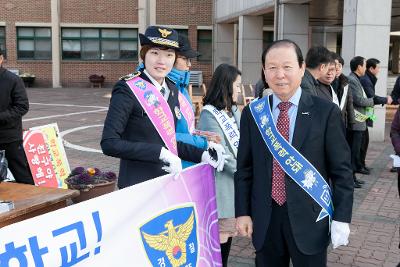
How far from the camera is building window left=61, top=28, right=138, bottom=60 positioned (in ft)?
98.3

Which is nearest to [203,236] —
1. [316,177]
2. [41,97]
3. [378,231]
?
[316,177]

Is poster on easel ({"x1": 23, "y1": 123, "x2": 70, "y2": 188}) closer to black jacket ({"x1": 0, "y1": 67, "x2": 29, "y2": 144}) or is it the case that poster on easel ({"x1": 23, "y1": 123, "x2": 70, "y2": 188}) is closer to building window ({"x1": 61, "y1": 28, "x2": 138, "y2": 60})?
black jacket ({"x1": 0, "y1": 67, "x2": 29, "y2": 144})

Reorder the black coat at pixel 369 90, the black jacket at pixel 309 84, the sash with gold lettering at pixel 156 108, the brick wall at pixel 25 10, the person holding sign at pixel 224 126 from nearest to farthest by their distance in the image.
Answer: the sash with gold lettering at pixel 156 108 → the person holding sign at pixel 224 126 → the black jacket at pixel 309 84 → the black coat at pixel 369 90 → the brick wall at pixel 25 10

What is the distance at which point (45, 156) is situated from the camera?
6.38m

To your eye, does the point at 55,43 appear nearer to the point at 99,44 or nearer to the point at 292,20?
the point at 99,44

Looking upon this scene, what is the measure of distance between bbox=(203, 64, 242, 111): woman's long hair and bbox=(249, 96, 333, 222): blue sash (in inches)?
46.4

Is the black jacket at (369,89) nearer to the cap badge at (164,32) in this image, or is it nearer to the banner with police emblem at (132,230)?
the banner with police emblem at (132,230)

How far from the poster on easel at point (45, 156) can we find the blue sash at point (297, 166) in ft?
14.1

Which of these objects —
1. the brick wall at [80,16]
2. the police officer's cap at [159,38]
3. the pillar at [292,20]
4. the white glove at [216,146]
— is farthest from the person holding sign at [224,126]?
the brick wall at [80,16]

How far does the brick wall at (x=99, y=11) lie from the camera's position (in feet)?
96.6

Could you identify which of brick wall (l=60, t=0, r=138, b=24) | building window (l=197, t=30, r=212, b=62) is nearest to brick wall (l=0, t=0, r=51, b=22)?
brick wall (l=60, t=0, r=138, b=24)

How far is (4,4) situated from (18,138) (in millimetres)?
A: 26607

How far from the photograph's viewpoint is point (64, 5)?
96.5 feet

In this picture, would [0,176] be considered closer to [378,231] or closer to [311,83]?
[311,83]
